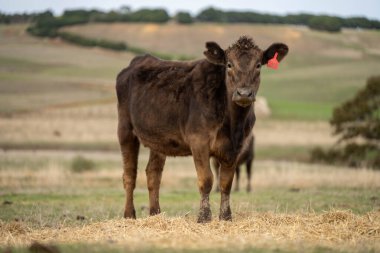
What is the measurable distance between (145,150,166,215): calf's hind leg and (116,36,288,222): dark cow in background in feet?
0.09

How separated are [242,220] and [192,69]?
9.60 feet

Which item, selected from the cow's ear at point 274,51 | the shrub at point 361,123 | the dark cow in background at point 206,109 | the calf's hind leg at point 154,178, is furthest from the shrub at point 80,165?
the cow's ear at point 274,51

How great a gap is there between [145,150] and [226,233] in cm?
3512

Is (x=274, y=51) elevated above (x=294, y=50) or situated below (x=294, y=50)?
above

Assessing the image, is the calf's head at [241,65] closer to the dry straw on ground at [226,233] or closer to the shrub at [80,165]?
the dry straw on ground at [226,233]

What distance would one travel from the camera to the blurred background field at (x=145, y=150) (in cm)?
1183

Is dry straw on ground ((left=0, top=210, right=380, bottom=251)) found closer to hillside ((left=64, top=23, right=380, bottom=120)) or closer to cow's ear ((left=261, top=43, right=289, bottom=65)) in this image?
cow's ear ((left=261, top=43, right=289, bottom=65))

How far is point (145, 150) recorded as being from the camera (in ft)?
→ 150

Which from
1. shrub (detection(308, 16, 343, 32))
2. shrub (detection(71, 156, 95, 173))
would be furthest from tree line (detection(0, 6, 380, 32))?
shrub (detection(71, 156, 95, 173))

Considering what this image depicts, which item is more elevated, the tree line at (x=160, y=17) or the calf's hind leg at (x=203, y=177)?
the calf's hind leg at (x=203, y=177)

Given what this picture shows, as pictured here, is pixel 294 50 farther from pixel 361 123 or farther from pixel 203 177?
pixel 203 177

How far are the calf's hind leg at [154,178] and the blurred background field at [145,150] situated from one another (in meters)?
0.74

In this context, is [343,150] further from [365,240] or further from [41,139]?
[365,240]

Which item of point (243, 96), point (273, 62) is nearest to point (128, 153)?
point (273, 62)
